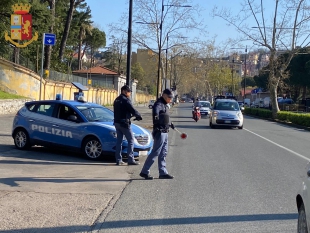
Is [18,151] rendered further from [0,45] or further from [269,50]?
[269,50]

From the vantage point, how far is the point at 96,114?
43.8ft

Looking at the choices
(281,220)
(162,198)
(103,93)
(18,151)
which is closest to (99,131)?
(18,151)

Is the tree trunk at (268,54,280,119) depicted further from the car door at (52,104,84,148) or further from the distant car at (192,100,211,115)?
the car door at (52,104,84,148)

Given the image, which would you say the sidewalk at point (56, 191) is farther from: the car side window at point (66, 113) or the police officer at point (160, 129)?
the car side window at point (66, 113)

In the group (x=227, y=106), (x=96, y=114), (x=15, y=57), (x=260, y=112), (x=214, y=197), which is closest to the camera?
(x=214, y=197)

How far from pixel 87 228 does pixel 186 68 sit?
62501mm

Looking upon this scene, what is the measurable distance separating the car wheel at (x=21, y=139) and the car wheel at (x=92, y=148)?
1997mm

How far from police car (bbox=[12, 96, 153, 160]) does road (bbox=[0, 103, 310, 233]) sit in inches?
15.3

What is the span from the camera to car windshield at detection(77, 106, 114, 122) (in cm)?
1299

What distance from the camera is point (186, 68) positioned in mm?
68125

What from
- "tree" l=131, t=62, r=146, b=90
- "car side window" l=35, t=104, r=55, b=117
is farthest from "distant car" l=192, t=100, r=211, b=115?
"tree" l=131, t=62, r=146, b=90

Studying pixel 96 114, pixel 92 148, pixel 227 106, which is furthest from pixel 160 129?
pixel 227 106

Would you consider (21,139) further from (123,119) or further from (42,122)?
(123,119)

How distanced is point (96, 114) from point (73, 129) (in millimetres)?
935
